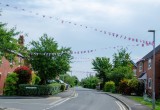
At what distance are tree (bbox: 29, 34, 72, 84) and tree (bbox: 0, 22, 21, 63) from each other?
70.9 ft

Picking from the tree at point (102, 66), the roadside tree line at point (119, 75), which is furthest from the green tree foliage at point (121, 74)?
the tree at point (102, 66)

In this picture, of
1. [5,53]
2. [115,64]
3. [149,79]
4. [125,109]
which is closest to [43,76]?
[149,79]

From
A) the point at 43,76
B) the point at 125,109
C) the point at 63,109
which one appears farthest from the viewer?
the point at 43,76

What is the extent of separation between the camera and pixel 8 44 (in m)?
24.8

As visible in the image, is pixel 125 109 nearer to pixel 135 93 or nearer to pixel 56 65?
pixel 56 65

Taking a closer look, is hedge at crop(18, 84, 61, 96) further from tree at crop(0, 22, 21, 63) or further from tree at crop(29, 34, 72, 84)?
tree at crop(0, 22, 21, 63)

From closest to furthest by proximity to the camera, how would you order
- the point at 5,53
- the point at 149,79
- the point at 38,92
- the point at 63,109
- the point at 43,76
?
the point at 5,53 → the point at 63,109 → the point at 38,92 → the point at 43,76 → the point at 149,79

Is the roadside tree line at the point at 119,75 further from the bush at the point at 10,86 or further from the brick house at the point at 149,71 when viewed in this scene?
the bush at the point at 10,86

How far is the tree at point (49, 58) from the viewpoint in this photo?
156 feet

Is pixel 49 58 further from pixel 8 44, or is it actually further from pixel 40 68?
pixel 8 44

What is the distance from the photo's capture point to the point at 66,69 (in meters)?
48.1

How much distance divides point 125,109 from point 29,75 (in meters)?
20.6

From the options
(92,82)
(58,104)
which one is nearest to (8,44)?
(58,104)

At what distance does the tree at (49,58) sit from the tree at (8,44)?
70.9 feet
